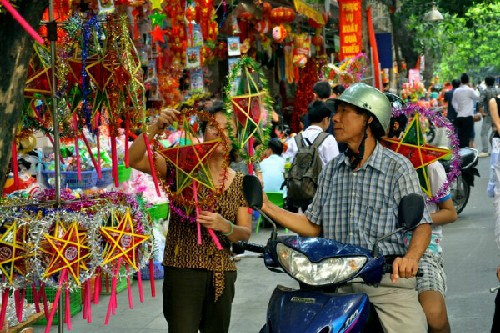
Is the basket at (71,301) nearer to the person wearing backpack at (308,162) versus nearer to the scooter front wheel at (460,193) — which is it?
the person wearing backpack at (308,162)

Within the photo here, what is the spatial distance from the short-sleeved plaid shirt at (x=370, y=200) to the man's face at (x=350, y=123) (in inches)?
4.2

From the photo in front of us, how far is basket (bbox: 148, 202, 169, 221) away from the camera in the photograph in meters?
9.68

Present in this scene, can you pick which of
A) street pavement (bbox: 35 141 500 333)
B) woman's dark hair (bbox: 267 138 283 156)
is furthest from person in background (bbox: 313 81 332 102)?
street pavement (bbox: 35 141 500 333)

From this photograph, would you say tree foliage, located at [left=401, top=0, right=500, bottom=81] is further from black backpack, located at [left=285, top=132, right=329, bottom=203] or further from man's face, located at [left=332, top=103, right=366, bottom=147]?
man's face, located at [left=332, top=103, right=366, bottom=147]

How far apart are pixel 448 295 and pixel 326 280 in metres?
5.20

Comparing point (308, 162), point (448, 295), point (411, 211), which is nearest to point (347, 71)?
point (308, 162)

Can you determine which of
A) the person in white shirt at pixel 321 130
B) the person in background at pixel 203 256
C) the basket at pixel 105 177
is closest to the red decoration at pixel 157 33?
the person in white shirt at pixel 321 130

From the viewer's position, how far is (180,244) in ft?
16.8

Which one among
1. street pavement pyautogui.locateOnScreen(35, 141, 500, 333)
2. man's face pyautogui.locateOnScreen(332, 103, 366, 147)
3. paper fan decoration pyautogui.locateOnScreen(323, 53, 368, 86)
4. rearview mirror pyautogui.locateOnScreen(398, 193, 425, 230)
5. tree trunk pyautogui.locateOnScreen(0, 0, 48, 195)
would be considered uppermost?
paper fan decoration pyautogui.locateOnScreen(323, 53, 368, 86)

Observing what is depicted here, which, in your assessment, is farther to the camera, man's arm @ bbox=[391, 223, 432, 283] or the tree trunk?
the tree trunk

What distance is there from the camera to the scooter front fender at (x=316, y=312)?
3529mm

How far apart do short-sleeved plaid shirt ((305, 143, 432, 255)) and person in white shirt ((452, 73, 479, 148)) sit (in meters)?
17.4

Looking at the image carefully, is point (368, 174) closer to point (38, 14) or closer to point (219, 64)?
point (38, 14)

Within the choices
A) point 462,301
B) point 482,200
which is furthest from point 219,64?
point 462,301
